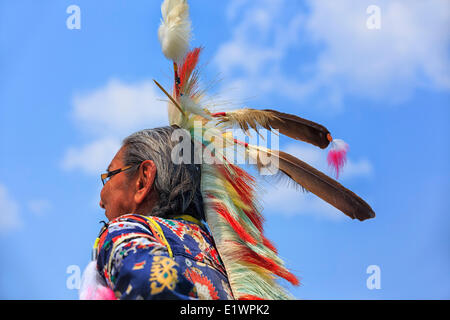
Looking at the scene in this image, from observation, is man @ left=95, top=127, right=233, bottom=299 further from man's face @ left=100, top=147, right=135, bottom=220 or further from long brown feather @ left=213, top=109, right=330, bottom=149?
long brown feather @ left=213, top=109, right=330, bottom=149

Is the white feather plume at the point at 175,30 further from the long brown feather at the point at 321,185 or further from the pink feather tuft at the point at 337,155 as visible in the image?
the pink feather tuft at the point at 337,155

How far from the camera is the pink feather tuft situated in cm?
267

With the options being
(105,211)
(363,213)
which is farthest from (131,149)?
(363,213)

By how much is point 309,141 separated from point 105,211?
1078 millimetres

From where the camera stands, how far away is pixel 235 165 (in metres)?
2.52

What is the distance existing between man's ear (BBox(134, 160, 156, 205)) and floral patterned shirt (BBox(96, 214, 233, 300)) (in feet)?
0.68

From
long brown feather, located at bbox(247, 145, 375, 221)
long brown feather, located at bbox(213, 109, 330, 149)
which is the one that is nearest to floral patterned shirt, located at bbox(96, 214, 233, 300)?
long brown feather, located at bbox(247, 145, 375, 221)

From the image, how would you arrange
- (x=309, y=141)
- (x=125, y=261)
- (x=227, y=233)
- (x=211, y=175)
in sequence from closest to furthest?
(x=125, y=261)
(x=227, y=233)
(x=211, y=175)
(x=309, y=141)

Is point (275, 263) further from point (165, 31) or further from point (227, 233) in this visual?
point (165, 31)

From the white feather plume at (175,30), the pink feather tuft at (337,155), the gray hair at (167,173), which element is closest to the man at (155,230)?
the gray hair at (167,173)

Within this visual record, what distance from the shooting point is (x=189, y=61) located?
2.61 metres

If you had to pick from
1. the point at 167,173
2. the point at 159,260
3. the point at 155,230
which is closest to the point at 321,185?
the point at 167,173

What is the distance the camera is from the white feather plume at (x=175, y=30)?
2490 millimetres
